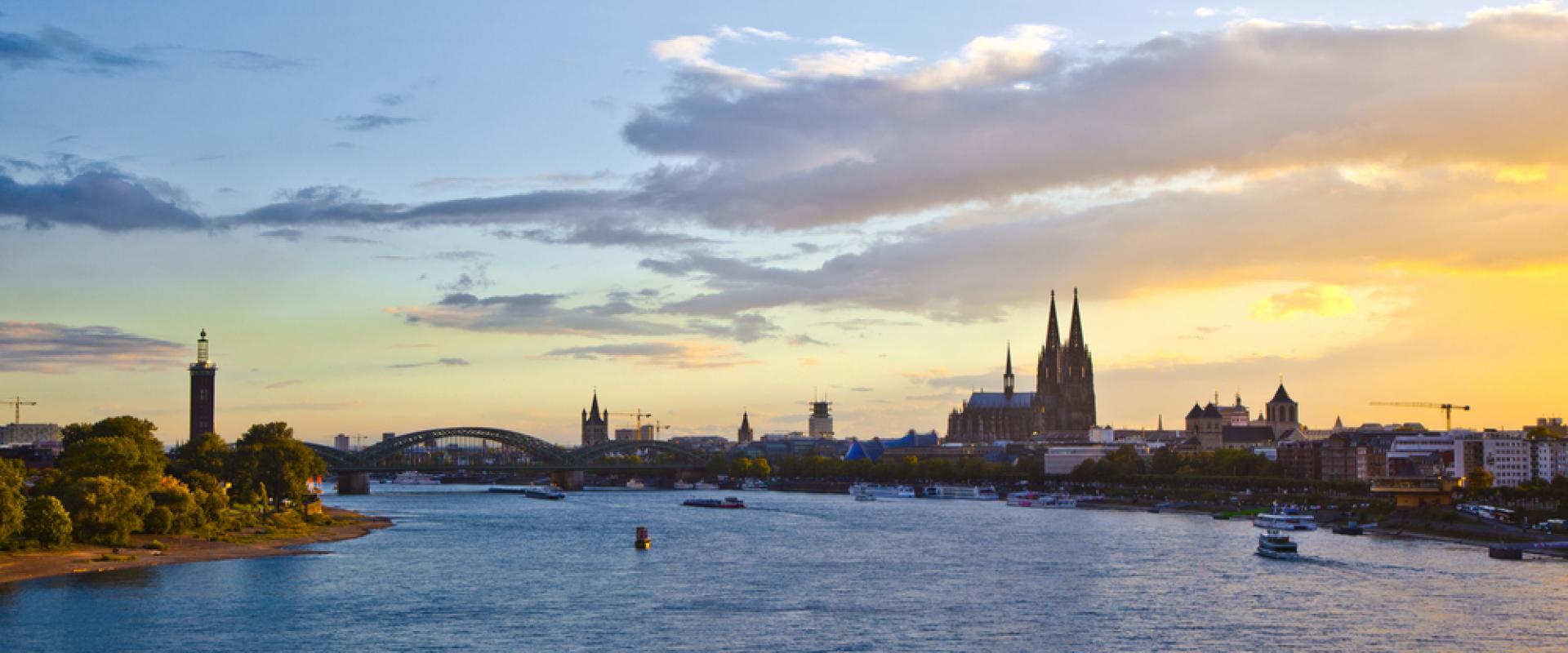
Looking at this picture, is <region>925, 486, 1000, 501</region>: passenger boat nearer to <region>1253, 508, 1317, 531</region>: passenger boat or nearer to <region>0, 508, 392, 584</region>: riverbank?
<region>1253, 508, 1317, 531</region>: passenger boat

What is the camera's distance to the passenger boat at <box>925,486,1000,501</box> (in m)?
175

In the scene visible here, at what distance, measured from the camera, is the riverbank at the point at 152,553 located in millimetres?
65375

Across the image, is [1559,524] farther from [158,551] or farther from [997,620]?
[158,551]

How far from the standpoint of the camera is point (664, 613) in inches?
2263

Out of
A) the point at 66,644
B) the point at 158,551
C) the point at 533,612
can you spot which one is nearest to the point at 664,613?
the point at 533,612

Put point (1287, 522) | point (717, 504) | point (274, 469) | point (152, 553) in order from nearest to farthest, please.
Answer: point (152, 553) → point (1287, 522) → point (274, 469) → point (717, 504)

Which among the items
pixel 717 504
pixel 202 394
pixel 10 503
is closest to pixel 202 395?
pixel 202 394

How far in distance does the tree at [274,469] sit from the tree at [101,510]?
104 feet

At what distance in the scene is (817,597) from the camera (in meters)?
62.3

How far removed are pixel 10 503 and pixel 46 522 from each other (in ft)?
10.9

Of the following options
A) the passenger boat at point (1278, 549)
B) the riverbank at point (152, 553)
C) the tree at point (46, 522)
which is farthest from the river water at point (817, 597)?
the tree at point (46, 522)

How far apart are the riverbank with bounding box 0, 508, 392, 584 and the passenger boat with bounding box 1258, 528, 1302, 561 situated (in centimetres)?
4751

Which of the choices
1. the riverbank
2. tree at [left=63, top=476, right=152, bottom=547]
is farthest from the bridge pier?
tree at [left=63, top=476, right=152, bottom=547]

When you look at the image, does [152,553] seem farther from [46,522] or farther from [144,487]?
[144,487]
